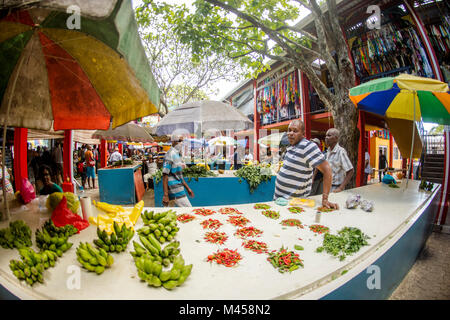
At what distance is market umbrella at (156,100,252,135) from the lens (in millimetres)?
5113

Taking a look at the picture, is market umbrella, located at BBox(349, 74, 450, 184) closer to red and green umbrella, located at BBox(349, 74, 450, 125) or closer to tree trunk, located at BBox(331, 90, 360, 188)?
red and green umbrella, located at BBox(349, 74, 450, 125)

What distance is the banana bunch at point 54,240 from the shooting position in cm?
154

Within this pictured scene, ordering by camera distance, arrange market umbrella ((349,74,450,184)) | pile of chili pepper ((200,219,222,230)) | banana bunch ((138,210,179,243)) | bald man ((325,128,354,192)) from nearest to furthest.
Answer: banana bunch ((138,210,179,243)) < pile of chili pepper ((200,219,222,230)) < market umbrella ((349,74,450,184)) < bald man ((325,128,354,192))

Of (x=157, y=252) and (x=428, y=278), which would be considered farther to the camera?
(x=428, y=278)

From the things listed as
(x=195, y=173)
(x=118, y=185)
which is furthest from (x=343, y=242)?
(x=118, y=185)

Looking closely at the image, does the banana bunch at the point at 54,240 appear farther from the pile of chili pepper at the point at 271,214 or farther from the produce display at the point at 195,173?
the produce display at the point at 195,173

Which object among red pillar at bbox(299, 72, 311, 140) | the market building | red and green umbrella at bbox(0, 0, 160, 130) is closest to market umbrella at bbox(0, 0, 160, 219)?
red and green umbrella at bbox(0, 0, 160, 130)

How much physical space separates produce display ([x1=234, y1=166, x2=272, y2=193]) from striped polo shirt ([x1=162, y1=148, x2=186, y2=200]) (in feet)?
7.49

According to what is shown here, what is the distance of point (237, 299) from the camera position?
109 cm

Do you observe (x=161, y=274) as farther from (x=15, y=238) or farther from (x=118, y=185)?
(x=118, y=185)

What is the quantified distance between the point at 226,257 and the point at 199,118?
13.3 feet

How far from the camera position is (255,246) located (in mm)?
1626

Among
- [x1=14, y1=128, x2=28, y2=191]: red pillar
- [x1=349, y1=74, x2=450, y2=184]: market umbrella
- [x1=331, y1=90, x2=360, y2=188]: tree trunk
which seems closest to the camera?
[x1=349, y1=74, x2=450, y2=184]: market umbrella
